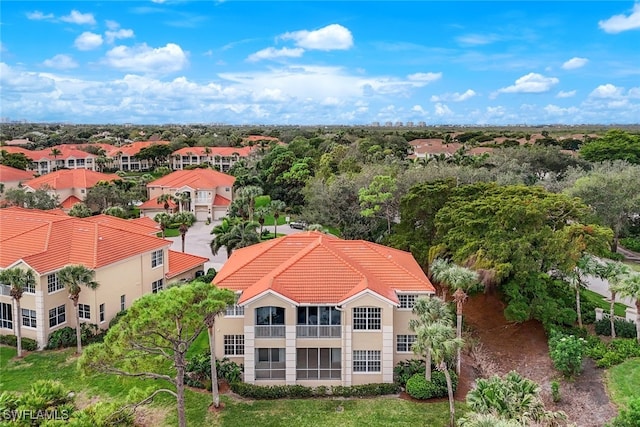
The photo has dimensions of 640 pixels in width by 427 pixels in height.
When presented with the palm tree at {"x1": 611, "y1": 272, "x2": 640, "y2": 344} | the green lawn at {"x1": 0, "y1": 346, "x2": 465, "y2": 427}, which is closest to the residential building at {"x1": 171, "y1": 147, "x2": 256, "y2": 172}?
the green lawn at {"x1": 0, "y1": 346, "x2": 465, "y2": 427}

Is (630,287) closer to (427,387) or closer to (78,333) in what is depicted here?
(427,387)

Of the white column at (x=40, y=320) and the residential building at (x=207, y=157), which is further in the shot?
the residential building at (x=207, y=157)

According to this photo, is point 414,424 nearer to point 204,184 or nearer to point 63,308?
point 63,308

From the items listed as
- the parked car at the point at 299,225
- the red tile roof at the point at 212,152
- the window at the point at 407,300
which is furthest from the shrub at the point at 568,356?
the red tile roof at the point at 212,152

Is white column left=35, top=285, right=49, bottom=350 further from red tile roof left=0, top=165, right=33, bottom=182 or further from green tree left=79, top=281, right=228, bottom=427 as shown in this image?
red tile roof left=0, top=165, right=33, bottom=182

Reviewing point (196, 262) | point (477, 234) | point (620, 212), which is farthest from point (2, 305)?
point (620, 212)

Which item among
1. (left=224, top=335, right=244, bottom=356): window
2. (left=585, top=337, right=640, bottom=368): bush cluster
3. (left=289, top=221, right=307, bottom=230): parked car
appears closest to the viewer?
(left=224, top=335, right=244, bottom=356): window

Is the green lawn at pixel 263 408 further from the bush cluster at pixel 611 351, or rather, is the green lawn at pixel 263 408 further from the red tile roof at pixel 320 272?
the bush cluster at pixel 611 351

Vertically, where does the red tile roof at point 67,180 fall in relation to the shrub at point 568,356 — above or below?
above
